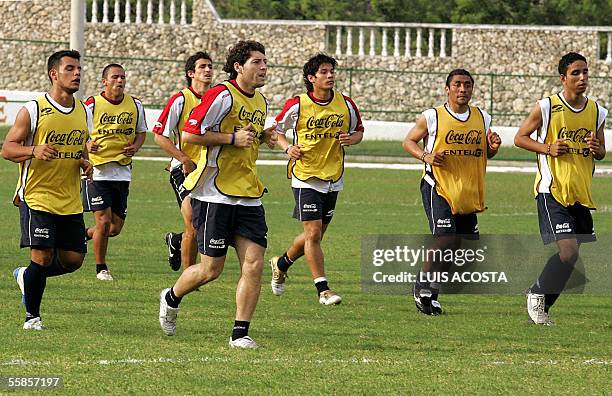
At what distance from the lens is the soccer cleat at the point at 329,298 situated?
12234mm

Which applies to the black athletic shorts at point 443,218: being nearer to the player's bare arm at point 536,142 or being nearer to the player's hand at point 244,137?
the player's bare arm at point 536,142

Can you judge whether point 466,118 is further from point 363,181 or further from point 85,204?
point 363,181

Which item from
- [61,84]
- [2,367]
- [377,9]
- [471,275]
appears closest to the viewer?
[2,367]

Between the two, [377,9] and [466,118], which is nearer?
[466,118]

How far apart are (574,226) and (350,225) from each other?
27.1ft

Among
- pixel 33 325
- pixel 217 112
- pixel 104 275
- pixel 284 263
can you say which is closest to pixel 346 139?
pixel 284 263

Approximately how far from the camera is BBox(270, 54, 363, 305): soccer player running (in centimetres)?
1272

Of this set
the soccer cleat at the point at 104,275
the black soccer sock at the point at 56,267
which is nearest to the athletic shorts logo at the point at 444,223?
the black soccer sock at the point at 56,267

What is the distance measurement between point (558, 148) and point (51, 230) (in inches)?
152

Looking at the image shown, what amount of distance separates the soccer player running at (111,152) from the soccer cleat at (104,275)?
Answer: 11 centimetres

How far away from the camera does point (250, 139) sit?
979cm

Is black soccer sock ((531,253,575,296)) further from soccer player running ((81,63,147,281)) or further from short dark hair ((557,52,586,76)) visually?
soccer player running ((81,63,147,281))

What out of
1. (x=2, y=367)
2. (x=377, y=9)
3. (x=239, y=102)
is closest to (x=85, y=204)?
(x=239, y=102)

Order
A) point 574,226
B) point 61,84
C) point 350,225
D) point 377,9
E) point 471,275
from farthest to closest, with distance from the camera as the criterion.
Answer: point 377,9 < point 350,225 < point 471,275 < point 574,226 < point 61,84
